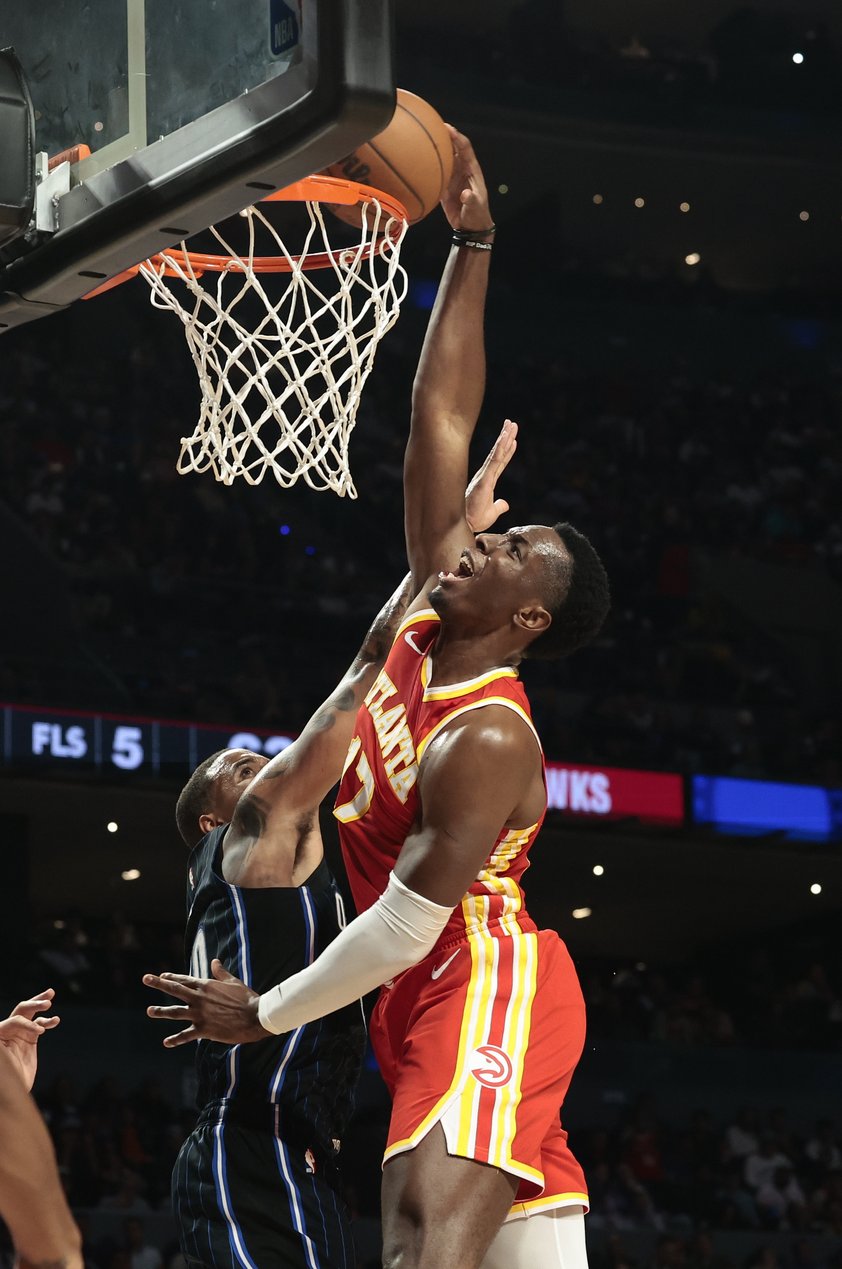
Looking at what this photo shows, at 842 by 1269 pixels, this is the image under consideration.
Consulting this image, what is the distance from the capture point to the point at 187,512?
615 inches

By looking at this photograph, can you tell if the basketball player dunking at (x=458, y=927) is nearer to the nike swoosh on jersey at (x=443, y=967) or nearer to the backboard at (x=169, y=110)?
the nike swoosh on jersey at (x=443, y=967)

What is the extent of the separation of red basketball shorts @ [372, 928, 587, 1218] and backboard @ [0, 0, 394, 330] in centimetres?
152

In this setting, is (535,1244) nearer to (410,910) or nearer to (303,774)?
(410,910)

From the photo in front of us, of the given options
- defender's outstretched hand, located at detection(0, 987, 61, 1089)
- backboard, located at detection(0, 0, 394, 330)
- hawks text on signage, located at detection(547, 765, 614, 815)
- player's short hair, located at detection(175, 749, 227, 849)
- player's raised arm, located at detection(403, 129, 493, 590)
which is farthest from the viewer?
hawks text on signage, located at detection(547, 765, 614, 815)

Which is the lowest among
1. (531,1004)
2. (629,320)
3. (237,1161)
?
(629,320)

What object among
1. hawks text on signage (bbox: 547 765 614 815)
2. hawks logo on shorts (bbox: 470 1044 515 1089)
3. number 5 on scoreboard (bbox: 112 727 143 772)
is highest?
hawks logo on shorts (bbox: 470 1044 515 1089)

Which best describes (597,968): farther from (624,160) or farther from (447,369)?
(447,369)

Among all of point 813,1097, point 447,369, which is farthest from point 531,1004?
point 813,1097

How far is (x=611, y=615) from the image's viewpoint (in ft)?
54.3

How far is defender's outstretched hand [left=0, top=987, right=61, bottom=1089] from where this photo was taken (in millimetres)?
3840

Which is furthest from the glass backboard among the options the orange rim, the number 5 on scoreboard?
the number 5 on scoreboard

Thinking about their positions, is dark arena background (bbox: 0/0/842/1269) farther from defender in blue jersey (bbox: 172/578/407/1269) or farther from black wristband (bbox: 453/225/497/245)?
black wristband (bbox: 453/225/497/245)

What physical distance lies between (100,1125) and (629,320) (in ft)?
42.2

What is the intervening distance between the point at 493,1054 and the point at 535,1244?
0.39m
